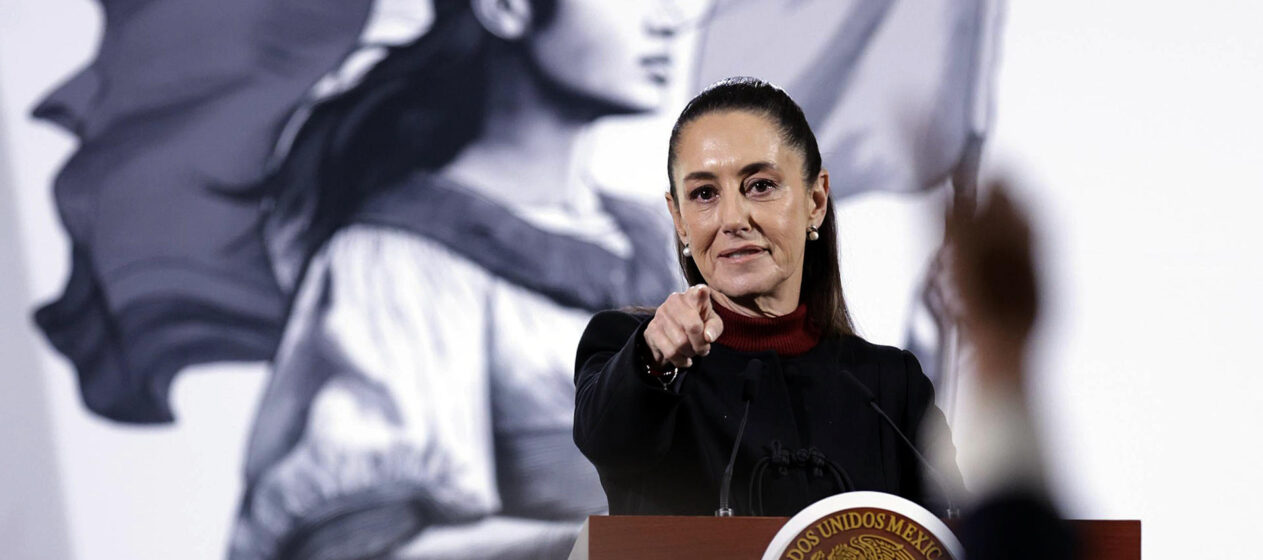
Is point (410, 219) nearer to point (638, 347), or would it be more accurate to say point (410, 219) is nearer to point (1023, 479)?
point (638, 347)

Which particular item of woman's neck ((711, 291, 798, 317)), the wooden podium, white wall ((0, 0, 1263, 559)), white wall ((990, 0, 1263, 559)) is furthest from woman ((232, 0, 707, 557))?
the wooden podium

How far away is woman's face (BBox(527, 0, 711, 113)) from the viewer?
3.08 metres

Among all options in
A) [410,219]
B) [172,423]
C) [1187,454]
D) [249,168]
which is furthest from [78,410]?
[1187,454]

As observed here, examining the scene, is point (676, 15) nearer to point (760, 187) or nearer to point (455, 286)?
point (455, 286)

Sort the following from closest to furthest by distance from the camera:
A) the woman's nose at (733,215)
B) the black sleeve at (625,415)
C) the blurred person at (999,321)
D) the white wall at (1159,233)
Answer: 1. the blurred person at (999,321)
2. the black sleeve at (625,415)
3. the woman's nose at (733,215)
4. the white wall at (1159,233)

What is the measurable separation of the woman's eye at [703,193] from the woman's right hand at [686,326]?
0.46 m

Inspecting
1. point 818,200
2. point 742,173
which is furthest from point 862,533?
point 818,200

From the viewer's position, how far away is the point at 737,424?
5.20ft

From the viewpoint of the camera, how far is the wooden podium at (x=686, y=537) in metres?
1.16

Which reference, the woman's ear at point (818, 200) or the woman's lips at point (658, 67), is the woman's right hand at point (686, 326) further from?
the woman's lips at point (658, 67)

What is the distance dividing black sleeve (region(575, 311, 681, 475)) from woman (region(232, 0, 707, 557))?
1418mm

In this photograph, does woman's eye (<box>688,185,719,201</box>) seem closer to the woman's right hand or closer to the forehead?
the forehead

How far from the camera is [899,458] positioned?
1662mm

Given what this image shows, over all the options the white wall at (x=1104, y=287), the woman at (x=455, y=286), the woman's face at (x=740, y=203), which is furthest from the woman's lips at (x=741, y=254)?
the woman at (x=455, y=286)
